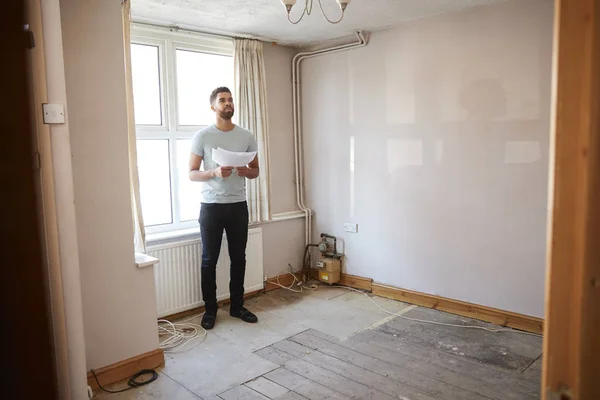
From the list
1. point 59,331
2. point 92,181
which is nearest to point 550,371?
point 59,331

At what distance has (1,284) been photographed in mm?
466

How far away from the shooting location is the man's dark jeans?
3420 millimetres

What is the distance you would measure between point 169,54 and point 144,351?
230 cm

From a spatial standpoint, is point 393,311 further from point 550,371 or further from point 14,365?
point 14,365

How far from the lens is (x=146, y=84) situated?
3598 millimetres

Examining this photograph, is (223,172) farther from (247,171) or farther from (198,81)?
(198,81)

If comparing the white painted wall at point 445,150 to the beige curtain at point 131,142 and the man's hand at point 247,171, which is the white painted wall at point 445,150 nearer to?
the man's hand at point 247,171

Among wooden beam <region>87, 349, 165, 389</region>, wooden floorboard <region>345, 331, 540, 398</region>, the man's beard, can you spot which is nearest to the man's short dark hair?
the man's beard

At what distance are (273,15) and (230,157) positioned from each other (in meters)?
1.19

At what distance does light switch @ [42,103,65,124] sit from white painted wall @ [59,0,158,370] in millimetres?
496

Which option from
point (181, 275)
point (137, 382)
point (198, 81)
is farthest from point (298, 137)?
point (137, 382)

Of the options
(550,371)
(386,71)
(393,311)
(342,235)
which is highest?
(386,71)

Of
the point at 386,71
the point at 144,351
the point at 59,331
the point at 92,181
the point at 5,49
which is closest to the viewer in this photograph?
the point at 5,49

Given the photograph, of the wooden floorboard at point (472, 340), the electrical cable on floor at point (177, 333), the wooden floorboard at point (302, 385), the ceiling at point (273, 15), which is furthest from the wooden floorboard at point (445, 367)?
the ceiling at point (273, 15)
